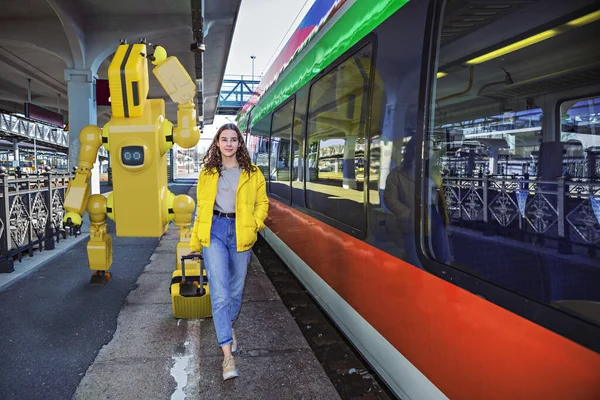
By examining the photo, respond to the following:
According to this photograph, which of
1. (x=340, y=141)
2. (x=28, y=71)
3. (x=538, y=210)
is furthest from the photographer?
(x=28, y=71)

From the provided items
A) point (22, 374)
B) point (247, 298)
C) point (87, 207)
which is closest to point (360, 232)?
Result: point (247, 298)

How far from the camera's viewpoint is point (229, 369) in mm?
2771

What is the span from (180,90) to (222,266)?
2.09m

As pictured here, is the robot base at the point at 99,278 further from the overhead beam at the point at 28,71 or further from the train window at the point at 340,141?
the overhead beam at the point at 28,71

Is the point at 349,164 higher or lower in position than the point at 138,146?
lower

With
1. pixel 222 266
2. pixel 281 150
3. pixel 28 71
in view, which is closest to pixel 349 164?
pixel 222 266

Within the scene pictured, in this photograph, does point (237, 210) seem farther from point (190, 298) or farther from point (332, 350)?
point (332, 350)

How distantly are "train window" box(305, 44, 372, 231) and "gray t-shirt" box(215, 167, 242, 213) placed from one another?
2.75 feet

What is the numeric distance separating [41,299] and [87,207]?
3.40ft

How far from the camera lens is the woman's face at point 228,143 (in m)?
2.85

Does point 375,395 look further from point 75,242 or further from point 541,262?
point 75,242

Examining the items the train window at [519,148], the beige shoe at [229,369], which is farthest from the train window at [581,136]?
the beige shoe at [229,369]

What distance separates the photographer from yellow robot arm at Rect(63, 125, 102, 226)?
4.28 meters

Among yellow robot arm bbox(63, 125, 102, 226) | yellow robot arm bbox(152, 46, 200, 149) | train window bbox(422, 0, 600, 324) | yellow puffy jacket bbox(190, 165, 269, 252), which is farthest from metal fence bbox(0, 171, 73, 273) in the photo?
train window bbox(422, 0, 600, 324)
